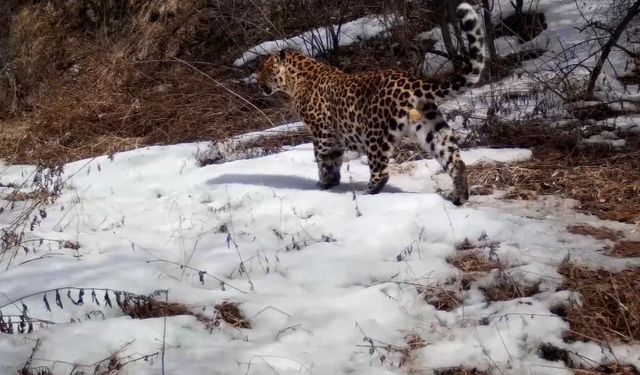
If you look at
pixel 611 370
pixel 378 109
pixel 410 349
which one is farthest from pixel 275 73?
pixel 611 370

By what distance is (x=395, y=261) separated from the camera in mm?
4711

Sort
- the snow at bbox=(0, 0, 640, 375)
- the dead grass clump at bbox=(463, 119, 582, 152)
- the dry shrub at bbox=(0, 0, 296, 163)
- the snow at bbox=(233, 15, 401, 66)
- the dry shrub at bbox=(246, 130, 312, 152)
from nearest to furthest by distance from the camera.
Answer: the snow at bbox=(0, 0, 640, 375), the dead grass clump at bbox=(463, 119, 582, 152), the dry shrub at bbox=(246, 130, 312, 152), the dry shrub at bbox=(0, 0, 296, 163), the snow at bbox=(233, 15, 401, 66)

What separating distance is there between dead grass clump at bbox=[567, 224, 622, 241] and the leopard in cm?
96

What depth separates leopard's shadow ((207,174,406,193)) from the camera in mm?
6668

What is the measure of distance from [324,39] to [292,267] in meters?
7.32

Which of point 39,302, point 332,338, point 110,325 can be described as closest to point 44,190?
point 39,302

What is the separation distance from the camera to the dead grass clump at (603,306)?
3.61 metres

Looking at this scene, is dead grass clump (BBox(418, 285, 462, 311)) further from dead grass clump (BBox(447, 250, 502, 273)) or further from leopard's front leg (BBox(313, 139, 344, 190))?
leopard's front leg (BBox(313, 139, 344, 190))

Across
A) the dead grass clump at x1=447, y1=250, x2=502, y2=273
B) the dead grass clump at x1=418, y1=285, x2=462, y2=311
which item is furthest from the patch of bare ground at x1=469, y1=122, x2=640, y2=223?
the dead grass clump at x1=418, y1=285, x2=462, y2=311

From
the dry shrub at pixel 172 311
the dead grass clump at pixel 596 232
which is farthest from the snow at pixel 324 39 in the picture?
the dry shrub at pixel 172 311

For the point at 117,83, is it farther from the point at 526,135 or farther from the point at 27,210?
the point at 526,135

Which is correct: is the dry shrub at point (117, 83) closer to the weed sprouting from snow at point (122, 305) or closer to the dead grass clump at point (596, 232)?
the weed sprouting from snow at point (122, 305)

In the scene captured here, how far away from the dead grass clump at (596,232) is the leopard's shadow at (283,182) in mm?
1784

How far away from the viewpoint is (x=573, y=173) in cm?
615
